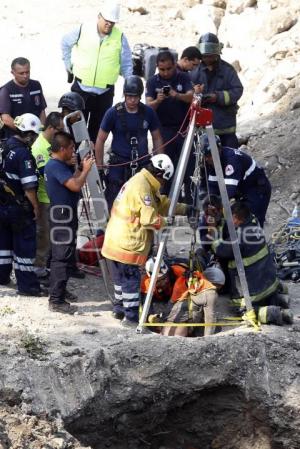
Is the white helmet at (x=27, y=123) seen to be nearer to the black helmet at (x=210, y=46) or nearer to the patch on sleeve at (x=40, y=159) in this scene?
the patch on sleeve at (x=40, y=159)

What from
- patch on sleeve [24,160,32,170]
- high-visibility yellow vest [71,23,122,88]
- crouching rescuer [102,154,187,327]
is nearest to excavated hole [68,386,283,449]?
crouching rescuer [102,154,187,327]

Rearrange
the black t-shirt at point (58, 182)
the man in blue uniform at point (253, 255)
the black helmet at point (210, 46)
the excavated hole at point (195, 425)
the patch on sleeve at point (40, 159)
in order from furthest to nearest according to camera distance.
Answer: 1. the black helmet at point (210, 46)
2. the patch on sleeve at point (40, 159)
3. the man in blue uniform at point (253, 255)
4. the black t-shirt at point (58, 182)
5. the excavated hole at point (195, 425)

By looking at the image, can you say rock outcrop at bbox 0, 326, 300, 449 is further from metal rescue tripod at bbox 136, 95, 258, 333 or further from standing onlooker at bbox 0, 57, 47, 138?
standing onlooker at bbox 0, 57, 47, 138

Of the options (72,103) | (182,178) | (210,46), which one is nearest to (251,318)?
(182,178)

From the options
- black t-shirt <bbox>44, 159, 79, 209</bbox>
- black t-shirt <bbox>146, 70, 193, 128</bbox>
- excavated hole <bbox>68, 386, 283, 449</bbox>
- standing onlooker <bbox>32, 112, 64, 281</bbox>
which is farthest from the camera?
black t-shirt <bbox>146, 70, 193, 128</bbox>

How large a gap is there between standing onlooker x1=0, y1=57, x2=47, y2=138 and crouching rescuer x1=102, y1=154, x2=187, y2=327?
7.77ft

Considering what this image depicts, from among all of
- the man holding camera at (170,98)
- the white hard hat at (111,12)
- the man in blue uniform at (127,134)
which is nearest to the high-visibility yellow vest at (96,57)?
the white hard hat at (111,12)

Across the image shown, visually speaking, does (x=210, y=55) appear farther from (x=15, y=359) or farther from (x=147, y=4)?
(x=147, y=4)

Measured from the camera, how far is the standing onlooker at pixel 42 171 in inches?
384

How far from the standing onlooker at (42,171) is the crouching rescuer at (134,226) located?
1.19 m

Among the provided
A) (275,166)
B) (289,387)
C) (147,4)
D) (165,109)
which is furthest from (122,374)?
(147,4)

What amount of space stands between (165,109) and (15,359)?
4.39 meters

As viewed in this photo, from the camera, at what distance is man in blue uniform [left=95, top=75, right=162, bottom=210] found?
33.2 ft

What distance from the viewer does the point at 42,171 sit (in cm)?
987
